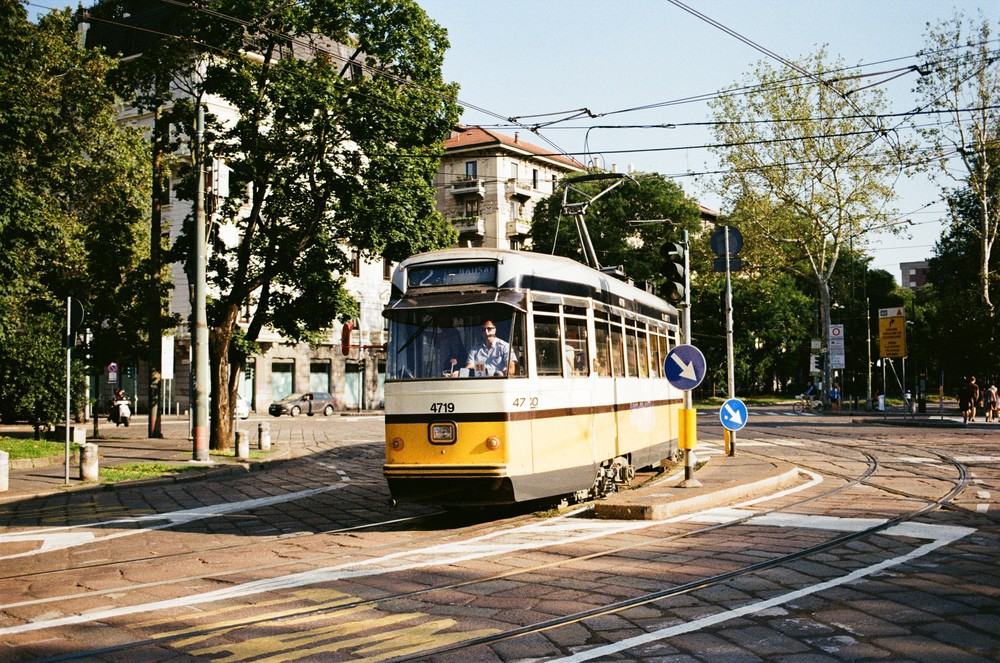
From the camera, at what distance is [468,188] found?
212 feet

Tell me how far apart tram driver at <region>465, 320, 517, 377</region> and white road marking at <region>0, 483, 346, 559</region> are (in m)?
4.24

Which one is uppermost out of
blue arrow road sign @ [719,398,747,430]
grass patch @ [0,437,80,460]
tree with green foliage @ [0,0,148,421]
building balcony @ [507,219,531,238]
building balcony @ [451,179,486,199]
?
building balcony @ [451,179,486,199]

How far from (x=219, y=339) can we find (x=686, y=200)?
3795cm

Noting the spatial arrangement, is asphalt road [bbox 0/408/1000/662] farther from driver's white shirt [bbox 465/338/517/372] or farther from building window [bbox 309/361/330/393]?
building window [bbox 309/361/330/393]

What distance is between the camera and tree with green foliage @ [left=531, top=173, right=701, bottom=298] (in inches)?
2106

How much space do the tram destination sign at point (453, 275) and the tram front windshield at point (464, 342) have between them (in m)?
0.37

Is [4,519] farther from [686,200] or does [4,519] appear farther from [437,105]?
[686,200]

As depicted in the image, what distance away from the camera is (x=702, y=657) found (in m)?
5.19

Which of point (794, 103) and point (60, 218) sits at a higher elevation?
point (794, 103)

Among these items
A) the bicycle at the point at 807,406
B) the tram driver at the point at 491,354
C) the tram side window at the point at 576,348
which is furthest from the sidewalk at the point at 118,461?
the bicycle at the point at 807,406

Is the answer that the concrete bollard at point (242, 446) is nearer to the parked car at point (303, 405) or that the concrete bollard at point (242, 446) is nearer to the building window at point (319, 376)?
the parked car at point (303, 405)

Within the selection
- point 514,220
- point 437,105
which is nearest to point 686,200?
point 514,220

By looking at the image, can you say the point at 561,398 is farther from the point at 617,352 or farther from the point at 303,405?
the point at 303,405

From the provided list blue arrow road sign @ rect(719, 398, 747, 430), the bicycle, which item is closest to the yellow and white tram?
blue arrow road sign @ rect(719, 398, 747, 430)
